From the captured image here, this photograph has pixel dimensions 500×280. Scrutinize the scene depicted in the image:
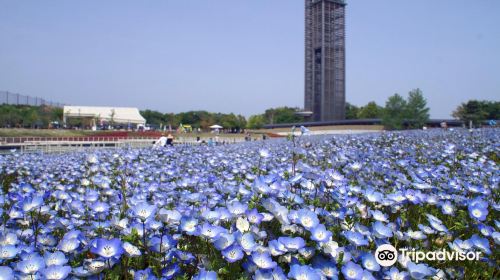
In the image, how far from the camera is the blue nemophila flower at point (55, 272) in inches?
50.9

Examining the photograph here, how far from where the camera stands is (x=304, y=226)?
5.15 feet

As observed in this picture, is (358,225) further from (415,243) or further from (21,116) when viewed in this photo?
(21,116)

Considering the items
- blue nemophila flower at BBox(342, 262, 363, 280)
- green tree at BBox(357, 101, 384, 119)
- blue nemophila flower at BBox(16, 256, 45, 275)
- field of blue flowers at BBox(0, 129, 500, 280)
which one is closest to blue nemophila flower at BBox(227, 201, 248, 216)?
field of blue flowers at BBox(0, 129, 500, 280)

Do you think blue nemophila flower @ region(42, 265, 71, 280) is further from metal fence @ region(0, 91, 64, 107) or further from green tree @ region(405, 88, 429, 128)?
metal fence @ region(0, 91, 64, 107)

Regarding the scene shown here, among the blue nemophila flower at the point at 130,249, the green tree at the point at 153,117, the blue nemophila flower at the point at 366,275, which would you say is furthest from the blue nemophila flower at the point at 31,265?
the green tree at the point at 153,117

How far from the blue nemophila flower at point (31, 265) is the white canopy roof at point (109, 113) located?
329 feet

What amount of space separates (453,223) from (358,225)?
100 centimetres

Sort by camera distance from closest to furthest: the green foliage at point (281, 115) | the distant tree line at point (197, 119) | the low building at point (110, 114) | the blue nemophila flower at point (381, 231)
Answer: the blue nemophila flower at point (381, 231) < the green foliage at point (281, 115) < the distant tree line at point (197, 119) < the low building at point (110, 114)

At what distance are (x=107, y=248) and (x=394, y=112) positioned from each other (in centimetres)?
5361

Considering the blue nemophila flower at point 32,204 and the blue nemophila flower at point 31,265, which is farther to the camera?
the blue nemophila flower at point 32,204

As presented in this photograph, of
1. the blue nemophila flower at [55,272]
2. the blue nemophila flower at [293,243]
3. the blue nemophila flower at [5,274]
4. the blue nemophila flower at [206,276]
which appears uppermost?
the blue nemophila flower at [293,243]

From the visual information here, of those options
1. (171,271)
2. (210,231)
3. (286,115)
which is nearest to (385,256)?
(210,231)

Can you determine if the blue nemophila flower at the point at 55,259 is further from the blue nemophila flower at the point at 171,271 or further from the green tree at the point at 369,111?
the green tree at the point at 369,111

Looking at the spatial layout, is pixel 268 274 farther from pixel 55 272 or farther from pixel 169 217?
pixel 55 272
